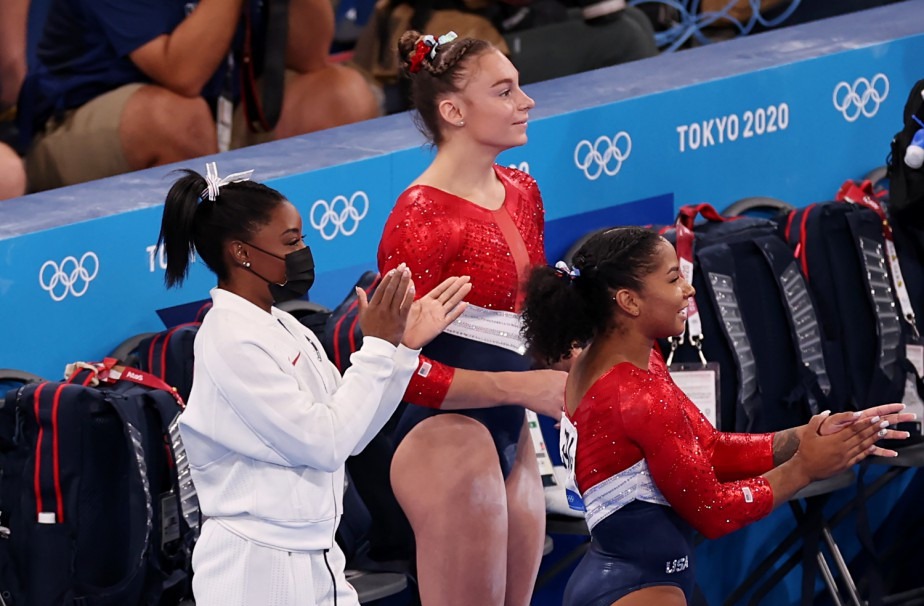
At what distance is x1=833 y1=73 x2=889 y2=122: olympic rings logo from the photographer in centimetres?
509

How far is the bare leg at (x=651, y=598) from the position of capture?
10.0 feet

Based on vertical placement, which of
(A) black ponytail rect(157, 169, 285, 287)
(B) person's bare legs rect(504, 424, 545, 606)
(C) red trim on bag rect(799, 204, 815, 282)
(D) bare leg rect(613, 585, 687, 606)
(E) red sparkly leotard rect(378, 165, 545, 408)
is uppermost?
(A) black ponytail rect(157, 169, 285, 287)

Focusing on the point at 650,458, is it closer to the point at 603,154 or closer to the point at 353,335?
the point at 353,335

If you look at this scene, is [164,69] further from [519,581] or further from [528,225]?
[519,581]

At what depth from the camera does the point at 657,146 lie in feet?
15.4

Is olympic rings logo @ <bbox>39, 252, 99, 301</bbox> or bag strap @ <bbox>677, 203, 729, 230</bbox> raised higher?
olympic rings logo @ <bbox>39, 252, 99, 301</bbox>

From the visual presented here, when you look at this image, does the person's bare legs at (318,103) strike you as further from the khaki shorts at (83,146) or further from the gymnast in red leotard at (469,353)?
the gymnast in red leotard at (469,353)

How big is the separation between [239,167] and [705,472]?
5.49ft

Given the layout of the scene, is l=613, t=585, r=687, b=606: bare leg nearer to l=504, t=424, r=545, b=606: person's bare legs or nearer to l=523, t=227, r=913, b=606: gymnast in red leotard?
l=523, t=227, r=913, b=606: gymnast in red leotard

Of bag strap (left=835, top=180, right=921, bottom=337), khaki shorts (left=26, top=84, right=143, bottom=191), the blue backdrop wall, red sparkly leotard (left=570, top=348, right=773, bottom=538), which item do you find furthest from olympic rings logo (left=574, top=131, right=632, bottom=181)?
red sparkly leotard (left=570, top=348, right=773, bottom=538)

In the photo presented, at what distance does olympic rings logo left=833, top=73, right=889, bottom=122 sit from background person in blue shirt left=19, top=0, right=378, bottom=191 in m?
1.80

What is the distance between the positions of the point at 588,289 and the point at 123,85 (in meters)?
2.18

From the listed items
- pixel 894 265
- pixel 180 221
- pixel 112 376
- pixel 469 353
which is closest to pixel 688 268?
pixel 894 265

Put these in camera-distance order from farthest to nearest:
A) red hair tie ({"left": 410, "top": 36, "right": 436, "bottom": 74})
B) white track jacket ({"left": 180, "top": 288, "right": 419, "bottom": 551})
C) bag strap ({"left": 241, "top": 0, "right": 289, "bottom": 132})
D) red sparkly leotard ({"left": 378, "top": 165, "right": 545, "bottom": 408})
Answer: bag strap ({"left": 241, "top": 0, "right": 289, "bottom": 132})
red hair tie ({"left": 410, "top": 36, "right": 436, "bottom": 74})
red sparkly leotard ({"left": 378, "top": 165, "right": 545, "bottom": 408})
white track jacket ({"left": 180, "top": 288, "right": 419, "bottom": 551})
